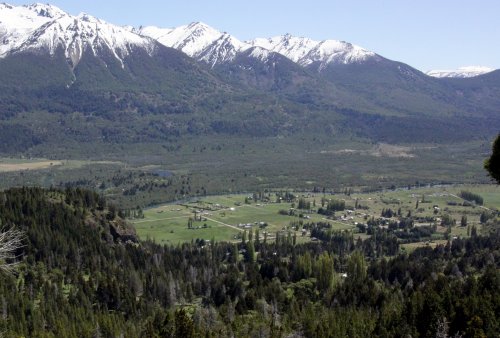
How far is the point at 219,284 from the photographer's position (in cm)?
11281

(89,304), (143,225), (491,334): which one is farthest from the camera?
(143,225)

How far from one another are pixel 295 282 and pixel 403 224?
7452cm

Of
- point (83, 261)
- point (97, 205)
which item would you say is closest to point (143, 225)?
point (97, 205)

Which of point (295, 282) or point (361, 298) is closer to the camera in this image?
point (361, 298)

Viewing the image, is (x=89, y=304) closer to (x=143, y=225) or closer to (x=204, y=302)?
(x=204, y=302)

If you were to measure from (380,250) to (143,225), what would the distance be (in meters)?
66.0

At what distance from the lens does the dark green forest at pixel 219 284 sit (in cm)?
8075

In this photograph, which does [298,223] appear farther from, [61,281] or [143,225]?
[61,281]

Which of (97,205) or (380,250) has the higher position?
(97,205)

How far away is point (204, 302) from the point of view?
10994 cm

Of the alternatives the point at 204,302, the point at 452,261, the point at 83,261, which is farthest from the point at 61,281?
the point at 452,261

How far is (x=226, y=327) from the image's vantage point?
8594cm

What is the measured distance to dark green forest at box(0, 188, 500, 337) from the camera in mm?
80750

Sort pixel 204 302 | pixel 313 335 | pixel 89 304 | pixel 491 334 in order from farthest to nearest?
pixel 204 302
pixel 89 304
pixel 313 335
pixel 491 334
